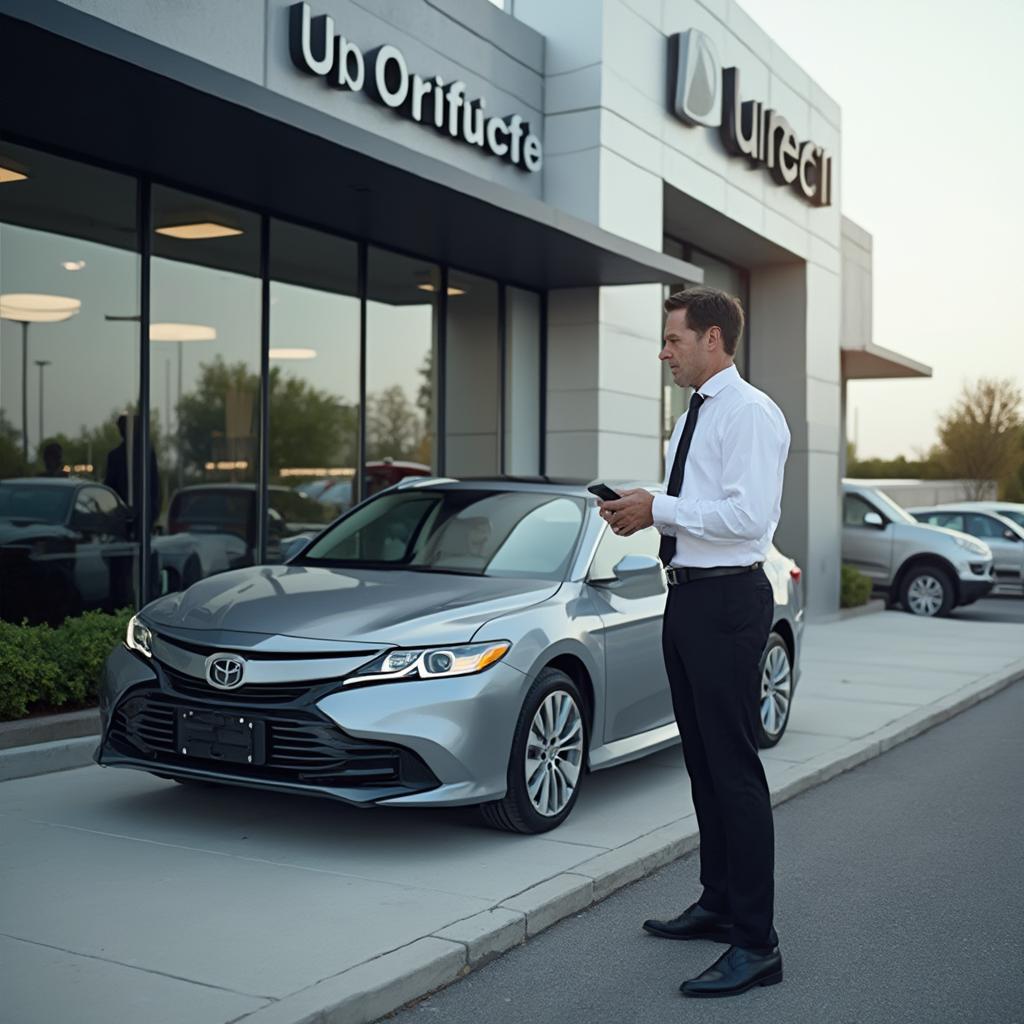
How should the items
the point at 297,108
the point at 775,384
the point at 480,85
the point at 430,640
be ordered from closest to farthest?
the point at 430,640, the point at 297,108, the point at 480,85, the point at 775,384

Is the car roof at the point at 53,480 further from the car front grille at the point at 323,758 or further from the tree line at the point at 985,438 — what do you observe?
the tree line at the point at 985,438

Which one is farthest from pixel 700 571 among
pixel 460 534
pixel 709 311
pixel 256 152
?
pixel 256 152

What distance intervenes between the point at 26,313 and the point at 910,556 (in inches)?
550

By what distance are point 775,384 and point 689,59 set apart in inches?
228

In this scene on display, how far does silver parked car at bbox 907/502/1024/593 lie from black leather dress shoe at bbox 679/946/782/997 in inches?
746

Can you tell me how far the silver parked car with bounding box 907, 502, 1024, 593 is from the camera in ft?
73.8

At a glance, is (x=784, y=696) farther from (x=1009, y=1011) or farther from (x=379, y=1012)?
(x=379, y=1012)

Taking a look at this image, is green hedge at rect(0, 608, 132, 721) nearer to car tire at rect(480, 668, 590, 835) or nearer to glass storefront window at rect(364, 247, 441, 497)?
car tire at rect(480, 668, 590, 835)

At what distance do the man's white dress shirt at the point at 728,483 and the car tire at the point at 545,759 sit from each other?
156 cm

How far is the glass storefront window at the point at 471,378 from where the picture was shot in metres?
13.5

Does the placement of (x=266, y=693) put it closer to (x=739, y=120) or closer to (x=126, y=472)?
(x=126, y=472)

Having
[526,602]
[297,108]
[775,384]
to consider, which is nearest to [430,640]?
[526,602]

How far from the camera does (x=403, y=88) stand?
11312 mm

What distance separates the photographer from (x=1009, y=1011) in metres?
4.11
